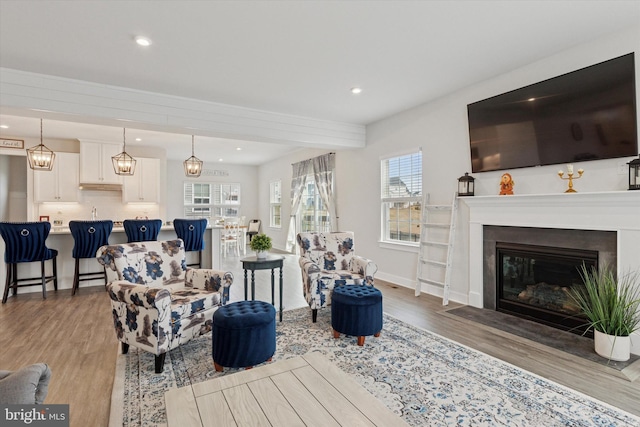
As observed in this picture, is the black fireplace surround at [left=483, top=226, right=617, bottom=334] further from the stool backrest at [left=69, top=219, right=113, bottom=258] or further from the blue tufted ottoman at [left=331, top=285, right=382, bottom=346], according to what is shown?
the stool backrest at [left=69, top=219, right=113, bottom=258]

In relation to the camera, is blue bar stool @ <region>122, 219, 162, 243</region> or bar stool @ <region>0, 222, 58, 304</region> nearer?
bar stool @ <region>0, 222, 58, 304</region>

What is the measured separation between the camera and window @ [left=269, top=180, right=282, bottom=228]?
989cm

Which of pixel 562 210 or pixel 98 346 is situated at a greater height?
pixel 562 210

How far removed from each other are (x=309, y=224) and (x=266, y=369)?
6.29 metres

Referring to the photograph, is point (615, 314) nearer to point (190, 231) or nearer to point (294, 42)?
point (294, 42)

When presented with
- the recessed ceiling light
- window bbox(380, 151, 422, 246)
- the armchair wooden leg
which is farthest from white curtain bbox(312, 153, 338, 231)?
the armchair wooden leg

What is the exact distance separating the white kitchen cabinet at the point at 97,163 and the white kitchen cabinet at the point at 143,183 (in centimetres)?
29

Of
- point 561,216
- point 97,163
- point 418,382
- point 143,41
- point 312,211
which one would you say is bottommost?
point 418,382

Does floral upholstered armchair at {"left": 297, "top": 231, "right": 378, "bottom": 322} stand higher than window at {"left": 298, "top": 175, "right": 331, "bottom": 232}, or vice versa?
window at {"left": 298, "top": 175, "right": 331, "bottom": 232}

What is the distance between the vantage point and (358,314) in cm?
292

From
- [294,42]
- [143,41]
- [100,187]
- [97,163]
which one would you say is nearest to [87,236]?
[97,163]

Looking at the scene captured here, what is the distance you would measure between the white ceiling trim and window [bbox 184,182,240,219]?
591 centimetres

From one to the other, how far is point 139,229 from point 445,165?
4664 millimetres
